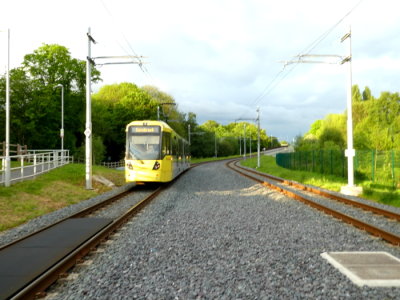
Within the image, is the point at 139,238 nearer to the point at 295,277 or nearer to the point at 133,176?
the point at 295,277

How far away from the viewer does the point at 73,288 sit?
4.60 metres

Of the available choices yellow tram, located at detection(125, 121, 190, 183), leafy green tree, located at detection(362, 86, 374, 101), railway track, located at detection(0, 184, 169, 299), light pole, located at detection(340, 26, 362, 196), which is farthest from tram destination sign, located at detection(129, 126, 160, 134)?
leafy green tree, located at detection(362, 86, 374, 101)

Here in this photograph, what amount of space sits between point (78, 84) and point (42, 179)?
29.9m

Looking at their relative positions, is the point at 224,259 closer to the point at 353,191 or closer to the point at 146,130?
the point at 353,191

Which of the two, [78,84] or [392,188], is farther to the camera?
[78,84]

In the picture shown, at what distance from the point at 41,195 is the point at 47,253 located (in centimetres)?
849

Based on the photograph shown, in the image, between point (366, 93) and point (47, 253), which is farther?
point (366, 93)

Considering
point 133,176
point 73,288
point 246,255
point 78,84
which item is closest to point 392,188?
point 133,176

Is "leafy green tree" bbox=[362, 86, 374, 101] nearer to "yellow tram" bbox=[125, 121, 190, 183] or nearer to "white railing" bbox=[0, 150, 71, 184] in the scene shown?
"white railing" bbox=[0, 150, 71, 184]

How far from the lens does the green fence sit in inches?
727

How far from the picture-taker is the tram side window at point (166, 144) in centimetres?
1721

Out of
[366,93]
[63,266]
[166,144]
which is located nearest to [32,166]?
[166,144]

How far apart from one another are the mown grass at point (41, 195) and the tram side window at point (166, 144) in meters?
3.44

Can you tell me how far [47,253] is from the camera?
5930 millimetres
